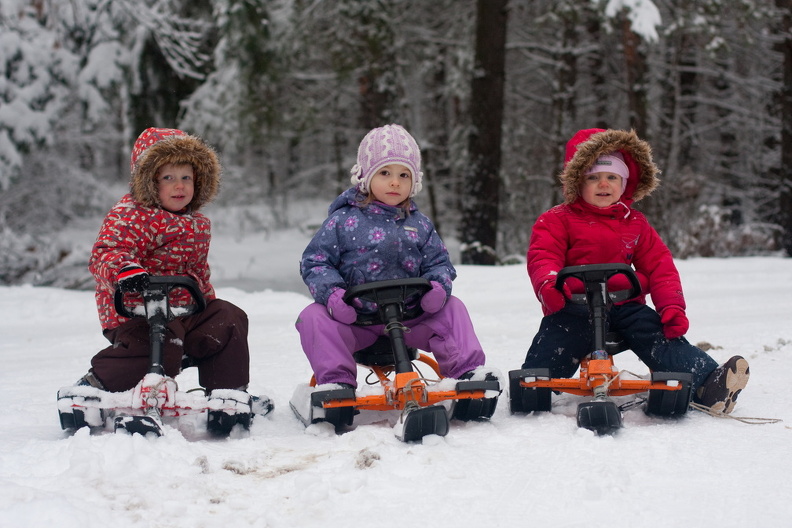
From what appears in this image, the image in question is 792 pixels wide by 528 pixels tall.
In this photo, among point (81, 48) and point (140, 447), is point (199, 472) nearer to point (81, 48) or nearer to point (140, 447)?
point (140, 447)

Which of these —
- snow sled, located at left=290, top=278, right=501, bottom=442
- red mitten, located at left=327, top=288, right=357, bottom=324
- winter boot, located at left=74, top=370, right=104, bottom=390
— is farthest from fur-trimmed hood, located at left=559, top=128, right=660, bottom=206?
winter boot, located at left=74, top=370, right=104, bottom=390

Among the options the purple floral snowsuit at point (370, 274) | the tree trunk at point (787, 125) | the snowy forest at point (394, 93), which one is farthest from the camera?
the tree trunk at point (787, 125)

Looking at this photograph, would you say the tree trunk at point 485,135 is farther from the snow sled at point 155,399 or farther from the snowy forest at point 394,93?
the snow sled at point 155,399

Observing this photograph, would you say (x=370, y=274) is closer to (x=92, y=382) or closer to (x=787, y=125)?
(x=92, y=382)

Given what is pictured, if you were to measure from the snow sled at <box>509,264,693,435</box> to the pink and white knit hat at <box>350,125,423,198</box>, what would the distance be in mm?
919

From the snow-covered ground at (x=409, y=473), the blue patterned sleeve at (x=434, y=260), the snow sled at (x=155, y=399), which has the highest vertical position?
the blue patterned sleeve at (x=434, y=260)

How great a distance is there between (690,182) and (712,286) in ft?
16.0

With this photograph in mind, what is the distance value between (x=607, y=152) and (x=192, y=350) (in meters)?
2.28

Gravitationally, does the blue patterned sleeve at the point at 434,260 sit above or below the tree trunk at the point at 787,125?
below

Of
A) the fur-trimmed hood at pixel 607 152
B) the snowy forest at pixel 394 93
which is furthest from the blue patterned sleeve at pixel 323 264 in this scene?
the snowy forest at pixel 394 93

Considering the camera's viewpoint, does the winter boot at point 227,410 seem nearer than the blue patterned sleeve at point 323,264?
Yes

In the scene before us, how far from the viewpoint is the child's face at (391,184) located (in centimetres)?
386

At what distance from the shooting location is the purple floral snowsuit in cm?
354

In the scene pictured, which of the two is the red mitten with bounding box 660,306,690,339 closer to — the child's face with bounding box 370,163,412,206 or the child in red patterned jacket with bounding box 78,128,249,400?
the child's face with bounding box 370,163,412,206
